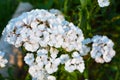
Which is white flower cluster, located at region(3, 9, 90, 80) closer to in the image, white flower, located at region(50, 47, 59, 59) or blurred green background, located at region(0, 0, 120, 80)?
white flower, located at region(50, 47, 59, 59)

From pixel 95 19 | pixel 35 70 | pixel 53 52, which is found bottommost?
pixel 35 70

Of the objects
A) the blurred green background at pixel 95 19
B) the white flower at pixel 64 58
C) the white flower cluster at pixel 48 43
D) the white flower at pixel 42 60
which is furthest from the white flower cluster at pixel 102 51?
the blurred green background at pixel 95 19

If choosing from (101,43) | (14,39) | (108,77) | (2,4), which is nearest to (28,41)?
(14,39)

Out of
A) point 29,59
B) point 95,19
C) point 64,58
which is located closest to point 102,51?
point 64,58

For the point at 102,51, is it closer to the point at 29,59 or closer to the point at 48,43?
the point at 48,43

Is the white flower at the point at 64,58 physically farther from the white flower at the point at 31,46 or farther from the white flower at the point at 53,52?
the white flower at the point at 31,46

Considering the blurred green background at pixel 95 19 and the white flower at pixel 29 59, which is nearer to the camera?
the white flower at pixel 29 59
